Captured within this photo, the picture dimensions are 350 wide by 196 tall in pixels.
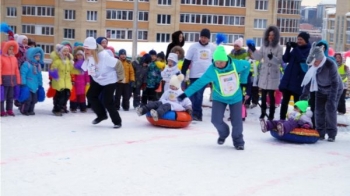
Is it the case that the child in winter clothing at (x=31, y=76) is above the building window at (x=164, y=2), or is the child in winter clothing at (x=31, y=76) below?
below

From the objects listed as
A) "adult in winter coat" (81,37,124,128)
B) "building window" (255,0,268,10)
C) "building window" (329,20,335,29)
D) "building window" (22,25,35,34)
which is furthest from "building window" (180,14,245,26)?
"adult in winter coat" (81,37,124,128)

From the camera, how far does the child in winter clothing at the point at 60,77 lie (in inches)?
455

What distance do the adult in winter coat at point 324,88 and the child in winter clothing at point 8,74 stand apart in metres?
5.43

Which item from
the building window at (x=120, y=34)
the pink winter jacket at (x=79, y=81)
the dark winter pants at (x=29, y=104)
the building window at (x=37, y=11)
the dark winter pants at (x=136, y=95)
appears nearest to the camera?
the dark winter pants at (x=29, y=104)

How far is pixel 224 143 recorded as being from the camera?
914cm

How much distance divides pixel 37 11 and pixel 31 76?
5794 centimetres

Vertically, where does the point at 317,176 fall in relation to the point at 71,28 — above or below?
below

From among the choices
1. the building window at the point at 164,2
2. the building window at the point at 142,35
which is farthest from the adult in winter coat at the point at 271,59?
the building window at the point at 142,35

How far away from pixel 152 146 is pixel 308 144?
2.65m

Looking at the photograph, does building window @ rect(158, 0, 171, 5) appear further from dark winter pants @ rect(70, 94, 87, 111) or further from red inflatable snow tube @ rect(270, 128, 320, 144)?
red inflatable snow tube @ rect(270, 128, 320, 144)

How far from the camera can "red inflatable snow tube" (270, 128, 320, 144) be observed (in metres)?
9.29

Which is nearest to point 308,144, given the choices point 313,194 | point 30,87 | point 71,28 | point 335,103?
point 335,103

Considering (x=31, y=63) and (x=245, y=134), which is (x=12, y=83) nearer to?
(x=31, y=63)

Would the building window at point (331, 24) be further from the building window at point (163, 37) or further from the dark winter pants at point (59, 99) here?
the dark winter pants at point (59, 99)
